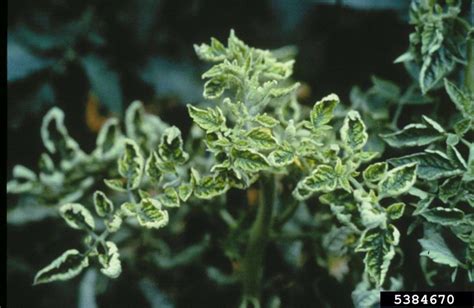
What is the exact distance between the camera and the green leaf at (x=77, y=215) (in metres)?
0.96

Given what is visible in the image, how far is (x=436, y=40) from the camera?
0.96 metres

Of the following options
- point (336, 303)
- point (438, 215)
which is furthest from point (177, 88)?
point (438, 215)

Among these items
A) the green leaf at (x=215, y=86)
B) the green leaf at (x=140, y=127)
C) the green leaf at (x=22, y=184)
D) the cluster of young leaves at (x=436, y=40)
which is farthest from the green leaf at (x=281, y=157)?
the green leaf at (x=22, y=184)

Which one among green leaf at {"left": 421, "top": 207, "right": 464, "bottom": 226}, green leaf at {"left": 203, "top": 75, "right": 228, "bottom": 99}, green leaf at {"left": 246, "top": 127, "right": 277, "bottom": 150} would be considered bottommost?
green leaf at {"left": 421, "top": 207, "right": 464, "bottom": 226}

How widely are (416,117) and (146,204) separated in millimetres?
425

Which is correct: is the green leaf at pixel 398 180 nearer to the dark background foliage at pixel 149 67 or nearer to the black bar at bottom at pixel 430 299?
the black bar at bottom at pixel 430 299

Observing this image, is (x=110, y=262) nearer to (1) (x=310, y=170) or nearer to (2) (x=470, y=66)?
(1) (x=310, y=170)

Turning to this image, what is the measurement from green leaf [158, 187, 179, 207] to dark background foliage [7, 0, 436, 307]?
0.24m

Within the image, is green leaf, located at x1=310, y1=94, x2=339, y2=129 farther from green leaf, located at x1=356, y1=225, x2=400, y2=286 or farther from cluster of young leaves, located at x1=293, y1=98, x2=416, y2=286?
green leaf, located at x1=356, y1=225, x2=400, y2=286

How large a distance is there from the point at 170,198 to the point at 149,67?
1.75ft

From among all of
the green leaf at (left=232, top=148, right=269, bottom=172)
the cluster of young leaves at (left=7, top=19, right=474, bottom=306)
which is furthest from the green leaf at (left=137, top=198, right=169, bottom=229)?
the green leaf at (left=232, top=148, right=269, bottom=172)

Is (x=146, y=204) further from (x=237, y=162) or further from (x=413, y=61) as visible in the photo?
(x=413, y=61)

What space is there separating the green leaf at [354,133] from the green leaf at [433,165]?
0.07 m

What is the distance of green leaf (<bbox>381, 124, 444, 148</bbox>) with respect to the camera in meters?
0.94
